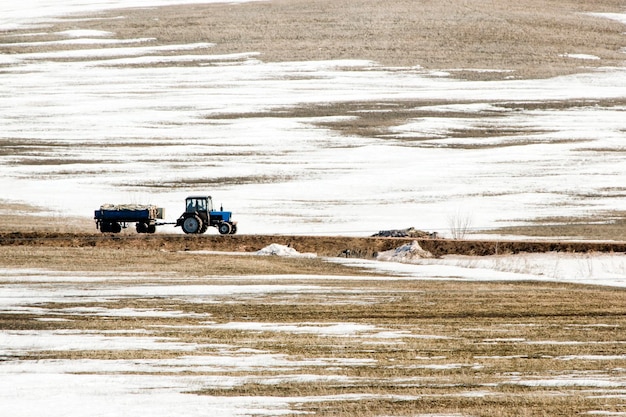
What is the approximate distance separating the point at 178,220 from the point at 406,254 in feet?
29.4

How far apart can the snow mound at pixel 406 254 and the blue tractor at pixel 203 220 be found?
21.2ft

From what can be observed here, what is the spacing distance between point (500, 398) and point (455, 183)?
140ft

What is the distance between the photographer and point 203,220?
40219 millimetres

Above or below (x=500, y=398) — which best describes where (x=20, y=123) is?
above

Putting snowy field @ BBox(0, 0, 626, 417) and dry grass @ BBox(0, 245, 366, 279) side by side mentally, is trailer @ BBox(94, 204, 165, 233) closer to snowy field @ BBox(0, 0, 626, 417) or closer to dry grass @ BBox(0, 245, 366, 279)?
snowy field @ BBox(0, 0, 626, 417)

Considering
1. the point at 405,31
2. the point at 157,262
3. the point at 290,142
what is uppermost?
the point at 405,31

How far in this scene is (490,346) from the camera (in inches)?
674

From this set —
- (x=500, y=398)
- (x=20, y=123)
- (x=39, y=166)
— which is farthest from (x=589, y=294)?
(x=20, y=123)

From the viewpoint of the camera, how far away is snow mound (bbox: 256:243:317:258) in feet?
114

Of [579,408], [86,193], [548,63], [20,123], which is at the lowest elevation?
[579,408]

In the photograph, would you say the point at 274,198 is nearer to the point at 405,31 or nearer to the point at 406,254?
the point at 406,254

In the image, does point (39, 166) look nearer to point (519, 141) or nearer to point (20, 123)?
point (20, 123)

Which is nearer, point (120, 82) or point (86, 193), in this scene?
point (86, 193)

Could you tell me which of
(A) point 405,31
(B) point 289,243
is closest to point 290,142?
(B) point 289,243
